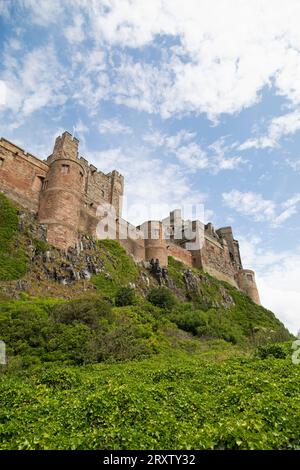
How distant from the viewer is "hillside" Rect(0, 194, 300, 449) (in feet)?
18.6

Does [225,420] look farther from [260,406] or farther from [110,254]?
[110,254]

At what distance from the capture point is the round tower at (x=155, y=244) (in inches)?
1427

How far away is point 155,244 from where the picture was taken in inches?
1451

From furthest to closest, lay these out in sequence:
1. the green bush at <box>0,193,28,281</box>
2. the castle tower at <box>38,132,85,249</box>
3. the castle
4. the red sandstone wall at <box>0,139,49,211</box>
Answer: the red sandstone wall at <box>0,139,49,211</box> < the castle < the castle tower at <box>38,132,85,249</box> < the green bush at <box>0,193,28,281</box>

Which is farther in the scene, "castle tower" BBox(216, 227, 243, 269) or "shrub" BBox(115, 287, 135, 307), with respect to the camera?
"castle tower" BBox(216, 227, 243, 269)

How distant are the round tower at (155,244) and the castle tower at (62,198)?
35.1 ft

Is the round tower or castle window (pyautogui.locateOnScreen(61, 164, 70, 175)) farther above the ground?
castle window (pyautogui.locateOnScreen(61, 164, 70, 175))

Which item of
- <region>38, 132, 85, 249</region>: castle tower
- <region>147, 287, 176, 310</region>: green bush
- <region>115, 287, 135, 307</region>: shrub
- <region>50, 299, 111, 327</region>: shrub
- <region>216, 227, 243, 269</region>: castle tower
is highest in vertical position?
<region>216, 227, 243, 269</region>: castle tower

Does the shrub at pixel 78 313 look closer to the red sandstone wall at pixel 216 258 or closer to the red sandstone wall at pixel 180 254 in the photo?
the red sandstone wall at pixel 180 254

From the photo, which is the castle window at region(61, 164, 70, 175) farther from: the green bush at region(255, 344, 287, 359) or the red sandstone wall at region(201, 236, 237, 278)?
the red sandstone wall at region(201, 236, 237, 278)

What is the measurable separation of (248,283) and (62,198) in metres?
35.2

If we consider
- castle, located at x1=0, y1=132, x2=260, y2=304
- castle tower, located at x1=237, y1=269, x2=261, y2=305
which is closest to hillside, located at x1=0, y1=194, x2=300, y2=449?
castle, located at x1=0, y1=132, x2=260, y2=304

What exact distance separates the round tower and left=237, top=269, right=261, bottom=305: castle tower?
2009 centimetres
